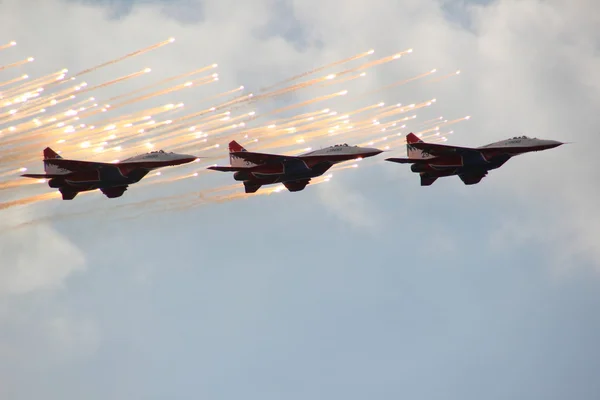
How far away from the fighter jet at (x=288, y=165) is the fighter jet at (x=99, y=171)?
21.0 feet

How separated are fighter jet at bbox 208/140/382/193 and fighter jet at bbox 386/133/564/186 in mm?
6871

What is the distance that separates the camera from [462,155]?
370 feet

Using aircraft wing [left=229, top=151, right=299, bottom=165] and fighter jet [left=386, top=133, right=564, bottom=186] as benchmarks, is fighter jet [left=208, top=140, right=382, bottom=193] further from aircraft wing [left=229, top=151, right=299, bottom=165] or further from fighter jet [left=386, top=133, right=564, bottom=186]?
fighter jet [left=386, top=133, right=564, bottom=186]

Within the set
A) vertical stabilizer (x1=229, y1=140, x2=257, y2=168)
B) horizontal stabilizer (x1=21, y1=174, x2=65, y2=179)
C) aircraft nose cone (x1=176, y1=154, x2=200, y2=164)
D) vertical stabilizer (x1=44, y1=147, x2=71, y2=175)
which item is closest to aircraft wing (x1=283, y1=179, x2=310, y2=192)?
vertical stabilizer (x1=229, y1=140, x2=257, y2=168)

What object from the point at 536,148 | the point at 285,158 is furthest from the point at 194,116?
the point at 536,148

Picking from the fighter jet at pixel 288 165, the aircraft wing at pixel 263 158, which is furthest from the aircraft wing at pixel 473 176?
the aircraft wing at pixel 263 158

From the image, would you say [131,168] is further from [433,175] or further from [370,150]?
[433,175]

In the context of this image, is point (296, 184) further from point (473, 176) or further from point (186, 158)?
point (473, 176)

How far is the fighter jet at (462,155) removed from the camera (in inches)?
4422

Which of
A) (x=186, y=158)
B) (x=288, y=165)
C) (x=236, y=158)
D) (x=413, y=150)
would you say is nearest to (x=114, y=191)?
(x=186, y=158)

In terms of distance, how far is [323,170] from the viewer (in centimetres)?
10975

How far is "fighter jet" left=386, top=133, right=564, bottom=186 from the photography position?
112 metres

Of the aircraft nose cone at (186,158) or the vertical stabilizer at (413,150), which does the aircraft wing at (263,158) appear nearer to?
the aircraft nose cone at (186,158)

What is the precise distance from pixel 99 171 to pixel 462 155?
40.6 meters
